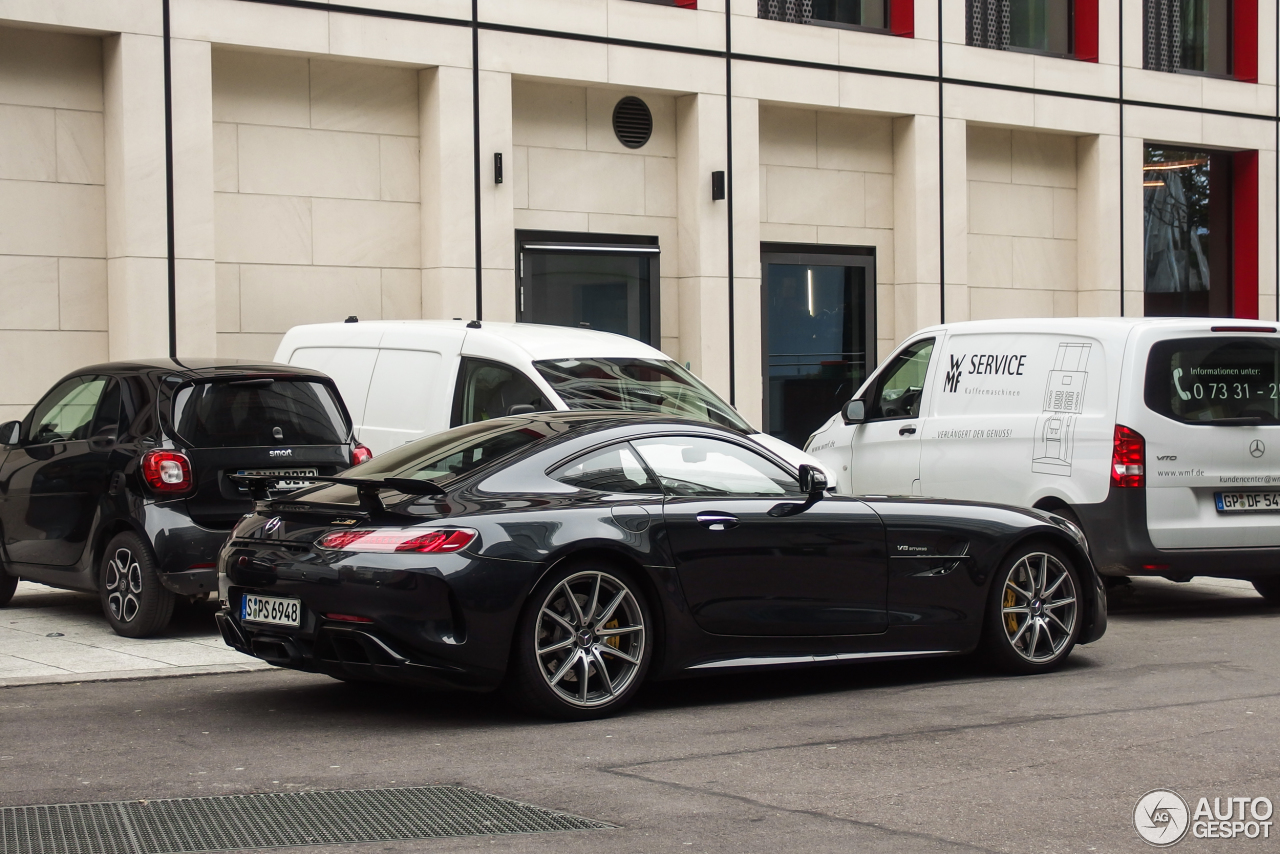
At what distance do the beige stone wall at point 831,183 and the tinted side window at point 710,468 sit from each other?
40.1ft

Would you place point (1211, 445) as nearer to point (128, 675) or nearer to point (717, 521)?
point (717, 521)

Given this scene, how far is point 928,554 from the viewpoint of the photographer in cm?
783

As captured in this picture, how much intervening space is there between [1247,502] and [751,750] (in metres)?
5.44

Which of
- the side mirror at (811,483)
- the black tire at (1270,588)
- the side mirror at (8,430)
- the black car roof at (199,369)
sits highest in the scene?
the black car roof at (199,369)

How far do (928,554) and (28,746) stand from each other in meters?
4.14

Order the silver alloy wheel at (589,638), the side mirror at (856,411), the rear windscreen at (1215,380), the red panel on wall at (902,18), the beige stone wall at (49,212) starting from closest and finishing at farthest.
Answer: the silver alloy wheel at (589,638), the rear windscreen at (1215,380), the side mirror at (856,411), the beige stone wall at (49,212), the red panel on wall at (902,18)

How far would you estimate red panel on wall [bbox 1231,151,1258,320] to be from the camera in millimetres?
23781

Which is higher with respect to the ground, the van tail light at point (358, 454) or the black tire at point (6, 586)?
the van tail light at point (358, 454)

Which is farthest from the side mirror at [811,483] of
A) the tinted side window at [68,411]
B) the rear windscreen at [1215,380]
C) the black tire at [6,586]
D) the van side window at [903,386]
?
the black tire at [6,586]

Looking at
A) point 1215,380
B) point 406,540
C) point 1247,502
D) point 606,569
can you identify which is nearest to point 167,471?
point 406,540

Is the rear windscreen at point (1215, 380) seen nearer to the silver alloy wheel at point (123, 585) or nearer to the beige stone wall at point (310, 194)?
the silver alloy wheel at point (123, 585)

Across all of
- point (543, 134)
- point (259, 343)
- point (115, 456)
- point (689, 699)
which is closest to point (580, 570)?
point (689, 699)

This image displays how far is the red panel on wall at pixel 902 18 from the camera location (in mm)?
20250

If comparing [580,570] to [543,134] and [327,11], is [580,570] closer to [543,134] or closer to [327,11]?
[327,11]
